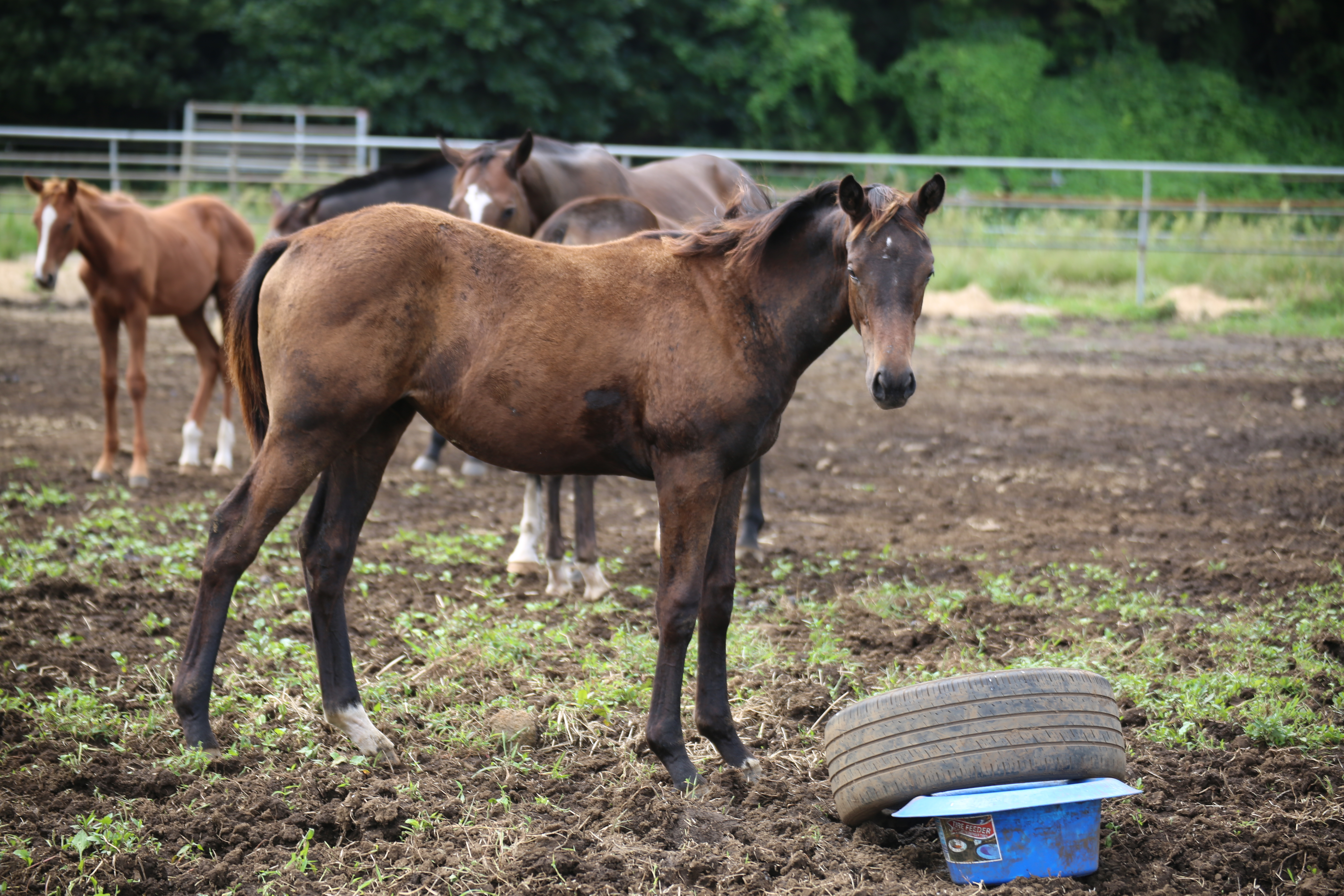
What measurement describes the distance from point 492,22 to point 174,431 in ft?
59.5

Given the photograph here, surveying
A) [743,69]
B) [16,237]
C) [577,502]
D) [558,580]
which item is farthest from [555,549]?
[743,69]

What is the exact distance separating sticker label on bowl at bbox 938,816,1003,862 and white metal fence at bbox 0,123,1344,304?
28.9ft

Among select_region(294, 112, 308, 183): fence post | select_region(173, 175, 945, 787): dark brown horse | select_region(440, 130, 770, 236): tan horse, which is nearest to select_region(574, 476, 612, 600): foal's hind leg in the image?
select_region(440, 130, 770, 236): tan horse

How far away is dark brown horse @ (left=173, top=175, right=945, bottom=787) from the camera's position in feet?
11.4

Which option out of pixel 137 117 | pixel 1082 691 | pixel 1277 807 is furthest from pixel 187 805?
pixel 137 117

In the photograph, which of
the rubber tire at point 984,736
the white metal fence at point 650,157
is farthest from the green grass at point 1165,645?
the white metal fence at point 650,157

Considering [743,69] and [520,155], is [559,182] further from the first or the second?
[743,69]

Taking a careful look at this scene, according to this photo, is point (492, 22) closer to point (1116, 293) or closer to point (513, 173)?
point (1116, 293)

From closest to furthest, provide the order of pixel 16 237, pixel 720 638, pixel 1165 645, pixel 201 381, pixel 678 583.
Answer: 1. pixel 678 583
2. pixel 720 638
3. pixel 1165 645
4. pixel 201 381
5. pixel 16 237

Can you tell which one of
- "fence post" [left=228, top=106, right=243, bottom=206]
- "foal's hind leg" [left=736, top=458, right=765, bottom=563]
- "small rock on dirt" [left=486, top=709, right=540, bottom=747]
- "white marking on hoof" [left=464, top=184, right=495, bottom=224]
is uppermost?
"fence post" [left=228, top=106, right=243, bottom=206]

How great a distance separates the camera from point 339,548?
12.6 ft

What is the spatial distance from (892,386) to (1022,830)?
1297 millimetres

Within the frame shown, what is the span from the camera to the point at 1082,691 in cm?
302

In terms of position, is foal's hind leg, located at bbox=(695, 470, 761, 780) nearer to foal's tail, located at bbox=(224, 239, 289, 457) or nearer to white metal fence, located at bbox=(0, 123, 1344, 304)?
foal's tail, located at bbox=(224, 239, 289, 457)
